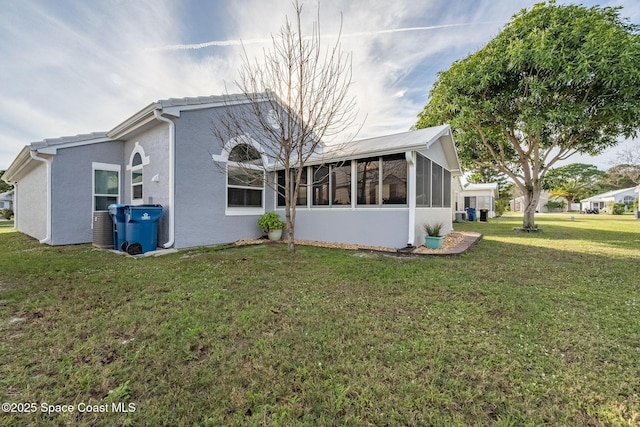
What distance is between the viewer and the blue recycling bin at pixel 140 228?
7.49 meters

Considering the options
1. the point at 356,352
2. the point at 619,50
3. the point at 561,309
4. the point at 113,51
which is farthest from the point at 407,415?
the point at 619,50

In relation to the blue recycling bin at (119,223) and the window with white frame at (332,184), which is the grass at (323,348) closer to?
the blue recycling bin at (119,223)

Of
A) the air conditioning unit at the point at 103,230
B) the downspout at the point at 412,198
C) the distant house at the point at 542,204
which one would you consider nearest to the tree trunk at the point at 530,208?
the downspout at the point at 412,198

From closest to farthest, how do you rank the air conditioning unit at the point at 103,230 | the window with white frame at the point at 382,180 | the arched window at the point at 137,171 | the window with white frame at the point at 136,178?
the window with white frame at the point at 382,180, the air conditioning unit at the point at 103,230, the arched window at the point at 137,171, the window with white frame at the point at 136,178

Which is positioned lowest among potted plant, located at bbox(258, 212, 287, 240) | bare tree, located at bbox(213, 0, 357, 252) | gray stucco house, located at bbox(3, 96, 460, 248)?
potted plant, located at bbox(258, 212, 287, 240)

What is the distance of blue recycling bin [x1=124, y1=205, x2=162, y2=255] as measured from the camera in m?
7.49

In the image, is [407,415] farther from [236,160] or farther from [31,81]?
[31,81]

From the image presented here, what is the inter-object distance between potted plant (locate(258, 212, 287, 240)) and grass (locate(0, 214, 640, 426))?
440 centimetres

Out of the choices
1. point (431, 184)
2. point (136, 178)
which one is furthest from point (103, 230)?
point (431, 184)

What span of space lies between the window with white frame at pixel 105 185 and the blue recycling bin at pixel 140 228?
118 inches

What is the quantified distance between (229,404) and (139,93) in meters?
12.0

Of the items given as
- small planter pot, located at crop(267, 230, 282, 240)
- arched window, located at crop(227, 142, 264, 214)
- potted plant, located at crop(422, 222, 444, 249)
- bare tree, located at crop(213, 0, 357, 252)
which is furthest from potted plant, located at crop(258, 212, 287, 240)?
potted plant, located at crop(422, 222, 444, 249)

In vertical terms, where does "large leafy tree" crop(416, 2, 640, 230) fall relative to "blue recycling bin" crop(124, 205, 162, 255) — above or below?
above

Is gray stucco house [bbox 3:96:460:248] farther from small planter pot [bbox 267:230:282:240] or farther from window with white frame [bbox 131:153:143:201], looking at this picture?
small planter pot [bbox 267:230:282:240]
